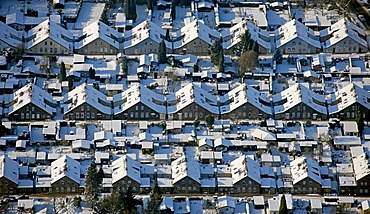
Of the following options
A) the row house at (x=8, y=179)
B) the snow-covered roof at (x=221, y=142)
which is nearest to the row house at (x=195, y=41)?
the snow-covered roof at (x=221, y=142)

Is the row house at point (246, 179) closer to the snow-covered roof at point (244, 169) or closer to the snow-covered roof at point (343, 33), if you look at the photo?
the snow-covered roof at point (244, 169)

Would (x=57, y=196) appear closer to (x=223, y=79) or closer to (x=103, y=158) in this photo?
(x=103, y=158)

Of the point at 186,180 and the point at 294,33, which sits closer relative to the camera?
the point at 186,180

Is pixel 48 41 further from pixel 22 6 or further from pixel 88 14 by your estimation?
pixel 22 6

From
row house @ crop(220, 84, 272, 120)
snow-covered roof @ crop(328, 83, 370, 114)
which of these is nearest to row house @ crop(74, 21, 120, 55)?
row house @ crop(220, 84, 272, 120)

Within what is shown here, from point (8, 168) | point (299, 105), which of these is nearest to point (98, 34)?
point (299, 105)

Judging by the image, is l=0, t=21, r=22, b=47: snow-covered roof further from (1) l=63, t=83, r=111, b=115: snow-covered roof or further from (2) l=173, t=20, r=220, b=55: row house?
(2) l=173, t=20, r=220, b=55: row house
